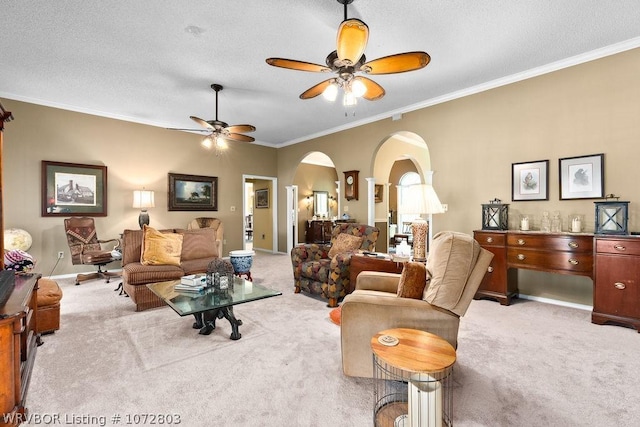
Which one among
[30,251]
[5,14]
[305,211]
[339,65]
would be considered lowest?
[30,251]

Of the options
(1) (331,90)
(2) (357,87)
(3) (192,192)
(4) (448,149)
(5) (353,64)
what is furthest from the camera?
(3) (192,192)

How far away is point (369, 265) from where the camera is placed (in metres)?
3.34

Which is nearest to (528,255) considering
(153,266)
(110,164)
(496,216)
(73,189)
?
(496,216)

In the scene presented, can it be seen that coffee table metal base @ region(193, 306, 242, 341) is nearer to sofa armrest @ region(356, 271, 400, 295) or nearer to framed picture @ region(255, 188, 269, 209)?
sofa armrest @ region(356, 271, 400, 295)

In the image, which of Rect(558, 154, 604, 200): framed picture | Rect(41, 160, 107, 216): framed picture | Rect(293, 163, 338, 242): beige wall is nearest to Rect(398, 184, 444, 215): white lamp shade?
Rect(558, 154, 604, 200): framed picture

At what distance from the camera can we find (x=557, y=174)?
362 centimetres

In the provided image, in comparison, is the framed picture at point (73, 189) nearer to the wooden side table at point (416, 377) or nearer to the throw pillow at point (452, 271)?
the wooden side table at point (416, 377)

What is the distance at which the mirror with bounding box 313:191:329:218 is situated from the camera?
9672 mm

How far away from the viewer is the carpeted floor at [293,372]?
1677 millimetres

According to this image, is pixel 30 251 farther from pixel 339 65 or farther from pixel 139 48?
pixel 339 65

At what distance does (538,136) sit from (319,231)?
614 cm

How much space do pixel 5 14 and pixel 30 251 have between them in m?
3.66

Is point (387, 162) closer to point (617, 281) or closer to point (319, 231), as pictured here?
point (319, 231)

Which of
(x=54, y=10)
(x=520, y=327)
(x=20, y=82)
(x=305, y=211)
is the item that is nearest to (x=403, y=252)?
(x=520, y=327)
